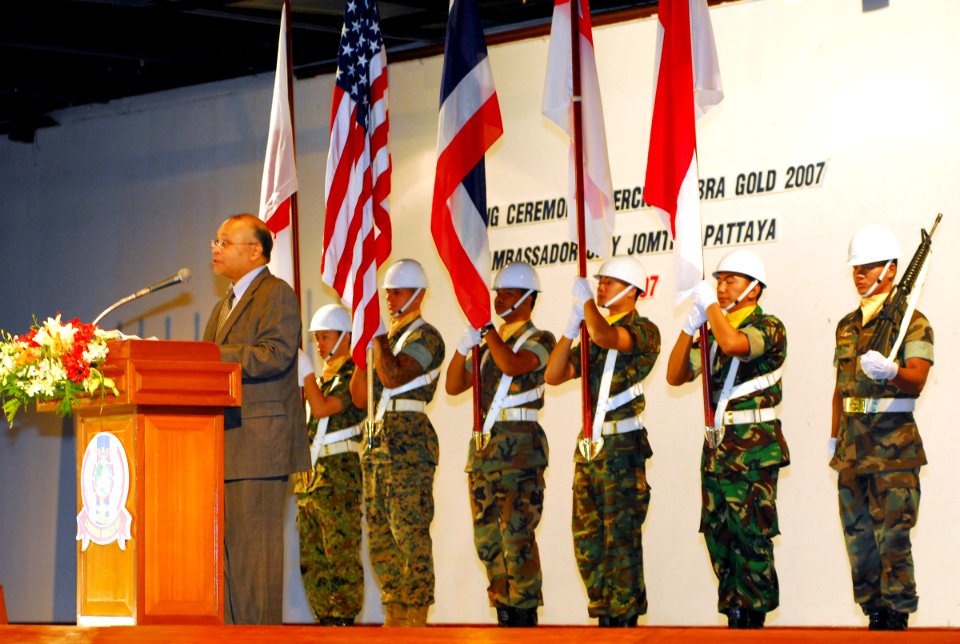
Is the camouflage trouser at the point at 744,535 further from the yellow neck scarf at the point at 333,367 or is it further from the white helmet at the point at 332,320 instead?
the white helmet at the point at 332,320

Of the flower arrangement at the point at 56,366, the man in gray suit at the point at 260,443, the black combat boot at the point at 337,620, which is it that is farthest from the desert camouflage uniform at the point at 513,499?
the flower arrangement at the point at 56,366

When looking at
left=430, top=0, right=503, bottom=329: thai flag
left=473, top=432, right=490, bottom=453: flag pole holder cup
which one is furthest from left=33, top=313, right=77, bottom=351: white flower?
left=473, top=432, right=490, bottom=453: flag pole holder cup

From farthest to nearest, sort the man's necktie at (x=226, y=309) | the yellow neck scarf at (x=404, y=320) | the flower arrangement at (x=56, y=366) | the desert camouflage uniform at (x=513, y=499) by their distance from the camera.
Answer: the yellow neck scarf at (x=404, y=320) < the desert camouflage uniform at (x=513, y=499) < the man's necktie at (x=226, y=309) < the flower arrangement at (x=56, y=366)

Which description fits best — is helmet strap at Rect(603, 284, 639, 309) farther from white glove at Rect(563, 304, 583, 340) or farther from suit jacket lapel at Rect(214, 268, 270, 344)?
suit jacket lapel at Rect(214, 268, 270, 344)

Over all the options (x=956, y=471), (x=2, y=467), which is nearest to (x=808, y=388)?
(x=956, y=471)

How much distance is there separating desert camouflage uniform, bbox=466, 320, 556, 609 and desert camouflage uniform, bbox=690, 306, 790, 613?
86 cm

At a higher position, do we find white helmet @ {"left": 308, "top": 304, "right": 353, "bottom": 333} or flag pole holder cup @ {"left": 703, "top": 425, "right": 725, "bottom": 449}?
white helmet @ {"left": 308, "top": 304, "right": 353, "bottom": 333}

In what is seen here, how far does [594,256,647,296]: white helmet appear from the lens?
660 centimetres

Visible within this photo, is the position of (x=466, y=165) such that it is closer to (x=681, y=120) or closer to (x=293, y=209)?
(x=681, y=120)

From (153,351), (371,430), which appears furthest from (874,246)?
(153,351)

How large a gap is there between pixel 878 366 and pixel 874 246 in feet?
1.78

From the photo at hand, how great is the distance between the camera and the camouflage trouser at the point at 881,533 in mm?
5926

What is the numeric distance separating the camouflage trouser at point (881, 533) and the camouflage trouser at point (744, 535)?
33 centimetres

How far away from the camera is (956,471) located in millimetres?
6887
